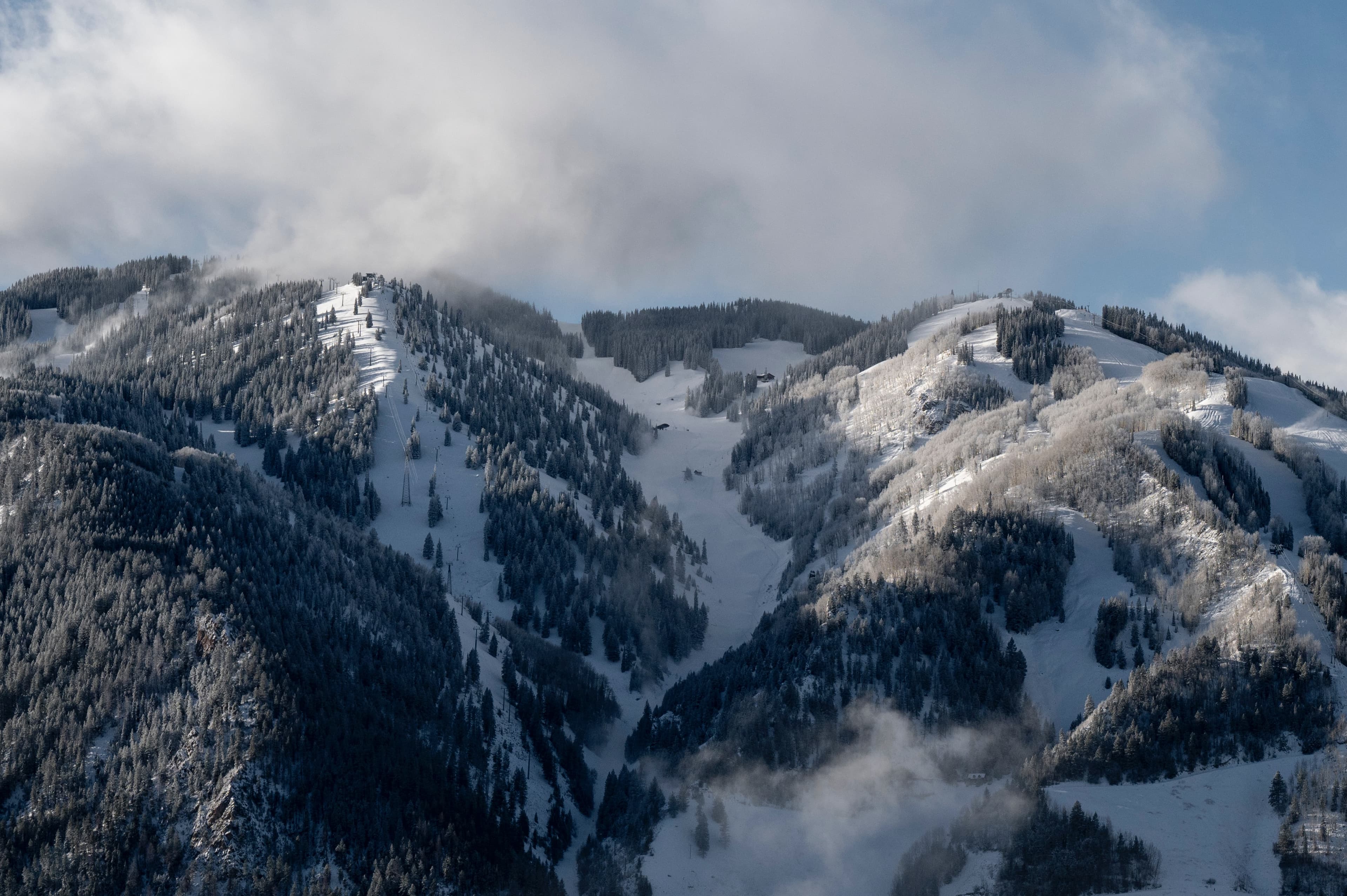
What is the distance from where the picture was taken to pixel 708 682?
126 m

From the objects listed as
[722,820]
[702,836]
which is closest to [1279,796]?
[722,820]

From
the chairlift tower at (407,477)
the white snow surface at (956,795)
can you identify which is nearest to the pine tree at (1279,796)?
the white snow surface at (956,795)

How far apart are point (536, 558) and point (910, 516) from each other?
5042cm

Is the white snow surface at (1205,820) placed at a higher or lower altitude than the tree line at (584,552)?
lower

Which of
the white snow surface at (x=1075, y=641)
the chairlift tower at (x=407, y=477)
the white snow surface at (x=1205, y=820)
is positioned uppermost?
the chairlift tower at (x=407, y=477)

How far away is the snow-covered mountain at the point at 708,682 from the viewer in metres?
93.0

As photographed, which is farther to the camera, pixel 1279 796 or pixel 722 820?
pixel 722 820

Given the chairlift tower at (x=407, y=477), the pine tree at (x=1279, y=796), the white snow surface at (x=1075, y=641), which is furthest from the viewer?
the chairlift tower at (x=407, y=477)

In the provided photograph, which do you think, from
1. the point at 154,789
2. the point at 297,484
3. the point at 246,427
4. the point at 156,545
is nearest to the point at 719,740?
the point at 154,789

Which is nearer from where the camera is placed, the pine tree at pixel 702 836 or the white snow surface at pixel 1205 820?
the white snow surface at pixel 1205 820

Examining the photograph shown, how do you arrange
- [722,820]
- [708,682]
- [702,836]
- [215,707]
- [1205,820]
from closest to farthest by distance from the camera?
[1205,820], [215,707], [702,836], [722,820], [708,682]

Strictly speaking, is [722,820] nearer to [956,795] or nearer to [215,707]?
[956,795]

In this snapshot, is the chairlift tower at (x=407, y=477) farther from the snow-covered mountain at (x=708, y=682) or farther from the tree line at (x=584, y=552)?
the snow-covered mountain at (x=708, y=682)

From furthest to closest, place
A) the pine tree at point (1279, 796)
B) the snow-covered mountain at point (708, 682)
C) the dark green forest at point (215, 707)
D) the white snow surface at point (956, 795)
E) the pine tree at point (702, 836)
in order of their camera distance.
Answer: the pine tree at point (702, 836), the snow-covered mountain at point (708, 682), the pine tree at point (1279, 796), the white snow surface at point (956, 795), the dark green forest at point (215, 707)
